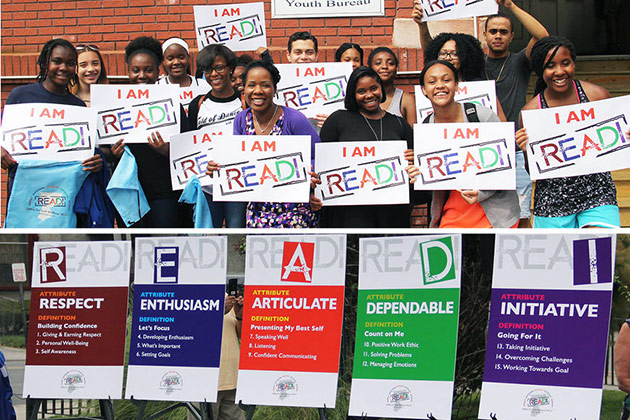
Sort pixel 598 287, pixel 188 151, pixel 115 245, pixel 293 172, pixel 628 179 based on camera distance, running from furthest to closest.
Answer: pixel 628 179 < pixel 188 151 < pixel 293 172 < pixel 115 245 < pixel 598 287

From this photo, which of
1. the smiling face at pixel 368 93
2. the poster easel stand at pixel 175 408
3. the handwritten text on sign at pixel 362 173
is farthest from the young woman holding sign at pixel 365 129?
the poster easel stand at pixel 175 408

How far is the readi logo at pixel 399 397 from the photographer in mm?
4176

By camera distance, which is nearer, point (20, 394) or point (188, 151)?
point (20, 394)

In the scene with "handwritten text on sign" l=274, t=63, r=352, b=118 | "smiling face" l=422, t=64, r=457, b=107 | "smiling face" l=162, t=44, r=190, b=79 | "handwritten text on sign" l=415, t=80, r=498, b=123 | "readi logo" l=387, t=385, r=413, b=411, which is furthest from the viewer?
"smiling face" l=162, t=44, r=190, b=79

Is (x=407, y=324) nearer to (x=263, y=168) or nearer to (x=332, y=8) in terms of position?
(x=263, y=168)

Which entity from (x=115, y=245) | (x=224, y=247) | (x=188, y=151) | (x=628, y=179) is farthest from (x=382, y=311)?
(x=628, y=179)

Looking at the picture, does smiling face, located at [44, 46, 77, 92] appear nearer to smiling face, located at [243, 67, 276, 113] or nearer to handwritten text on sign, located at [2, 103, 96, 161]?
handwritten text on sign, located at [2, 103, 96, 161]

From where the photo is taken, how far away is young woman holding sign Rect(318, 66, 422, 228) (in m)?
5.97

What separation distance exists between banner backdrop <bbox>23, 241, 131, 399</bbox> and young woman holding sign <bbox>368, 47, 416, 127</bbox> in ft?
9.43

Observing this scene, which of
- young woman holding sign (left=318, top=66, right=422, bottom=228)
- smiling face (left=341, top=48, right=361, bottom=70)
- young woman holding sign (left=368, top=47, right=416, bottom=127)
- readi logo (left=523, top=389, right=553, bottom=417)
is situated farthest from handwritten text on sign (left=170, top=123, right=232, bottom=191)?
readi logo (left=523, top=389, right=553, bottom=417)

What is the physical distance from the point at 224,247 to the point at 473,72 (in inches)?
109

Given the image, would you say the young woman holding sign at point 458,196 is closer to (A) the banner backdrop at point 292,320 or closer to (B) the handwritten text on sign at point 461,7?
(B) the handwritten text on sign at point 461,7

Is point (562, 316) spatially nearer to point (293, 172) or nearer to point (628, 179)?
point (293, 172)

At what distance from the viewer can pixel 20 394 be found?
14.6ft
